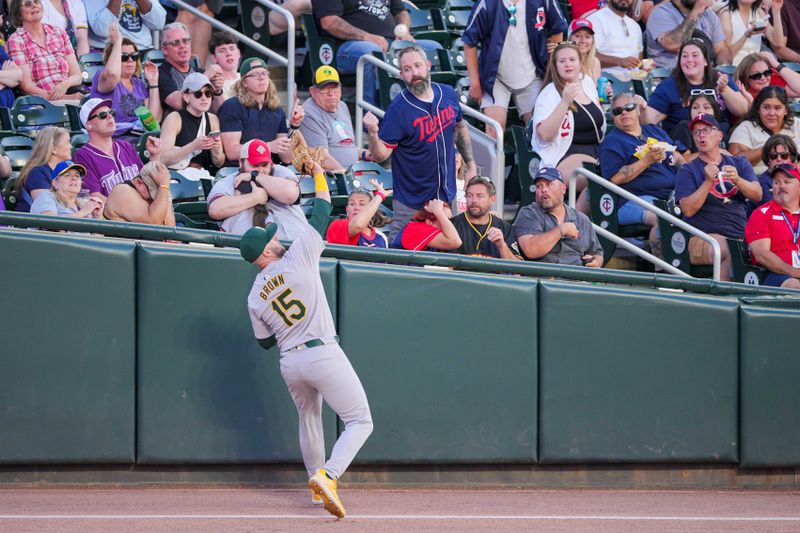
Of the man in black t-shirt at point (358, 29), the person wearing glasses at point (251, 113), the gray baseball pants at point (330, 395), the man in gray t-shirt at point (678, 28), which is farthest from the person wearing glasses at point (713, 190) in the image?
the gray baseball pants at point (330, 395)

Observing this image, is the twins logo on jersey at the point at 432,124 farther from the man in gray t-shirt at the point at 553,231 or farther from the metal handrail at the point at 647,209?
the metal handrail at the point at 647,209

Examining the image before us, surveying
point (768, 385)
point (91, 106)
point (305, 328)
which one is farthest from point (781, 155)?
point (91, 106)

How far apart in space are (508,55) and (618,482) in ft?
14.2

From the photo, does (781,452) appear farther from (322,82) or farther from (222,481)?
A: (322,82)

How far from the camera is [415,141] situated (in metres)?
9.08

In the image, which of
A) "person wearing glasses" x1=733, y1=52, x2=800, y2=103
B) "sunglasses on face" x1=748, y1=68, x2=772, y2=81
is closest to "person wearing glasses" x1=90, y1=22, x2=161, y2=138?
"person wearing glasses" x1=733, y1=52, x2=800, y2=103

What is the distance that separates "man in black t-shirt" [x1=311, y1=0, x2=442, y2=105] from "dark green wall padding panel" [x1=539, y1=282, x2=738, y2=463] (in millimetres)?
3829

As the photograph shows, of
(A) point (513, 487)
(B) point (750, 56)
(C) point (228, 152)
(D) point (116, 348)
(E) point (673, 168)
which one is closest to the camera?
(D) point (116, 348)

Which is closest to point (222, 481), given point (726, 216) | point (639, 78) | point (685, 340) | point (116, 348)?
point (116, 348)

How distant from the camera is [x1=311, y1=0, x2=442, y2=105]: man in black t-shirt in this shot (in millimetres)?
11023

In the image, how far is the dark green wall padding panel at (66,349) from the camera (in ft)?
23.1

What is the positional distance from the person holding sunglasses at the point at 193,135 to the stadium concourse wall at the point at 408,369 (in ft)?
6.27

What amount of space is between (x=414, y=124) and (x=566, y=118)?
1601 mm

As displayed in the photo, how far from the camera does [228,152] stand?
9398mm
